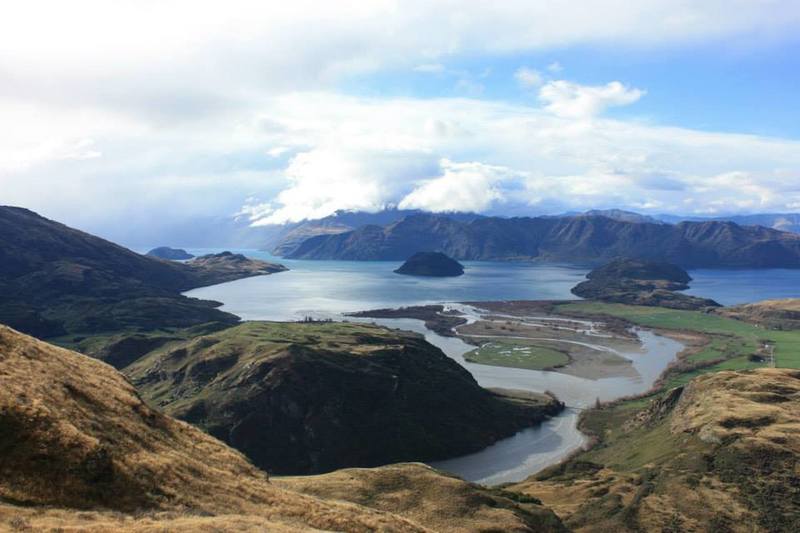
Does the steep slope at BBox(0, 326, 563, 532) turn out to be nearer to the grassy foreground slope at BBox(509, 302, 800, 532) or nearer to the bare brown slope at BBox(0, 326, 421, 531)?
the bare brown slope at BBox(0, 326, 421, 531)

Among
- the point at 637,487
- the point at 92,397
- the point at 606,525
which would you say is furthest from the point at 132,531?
the point at 637,487

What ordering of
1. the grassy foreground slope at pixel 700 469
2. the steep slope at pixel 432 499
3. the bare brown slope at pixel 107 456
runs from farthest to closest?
the grassy foreground slope at pixel 700 469, the steep slope at pixel 432 499, the bare brown slope at pixel 107 456

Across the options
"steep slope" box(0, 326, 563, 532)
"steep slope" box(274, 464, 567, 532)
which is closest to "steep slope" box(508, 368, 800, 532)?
"steep slope" box(274, 464, 567, 532)

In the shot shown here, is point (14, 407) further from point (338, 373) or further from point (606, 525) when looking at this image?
point (338, 373)

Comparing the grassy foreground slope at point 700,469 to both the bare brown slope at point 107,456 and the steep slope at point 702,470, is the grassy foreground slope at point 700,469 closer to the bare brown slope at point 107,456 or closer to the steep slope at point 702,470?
the steep slope at point 702,470

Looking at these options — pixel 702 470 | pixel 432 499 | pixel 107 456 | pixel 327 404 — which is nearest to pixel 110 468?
pixel 107 456

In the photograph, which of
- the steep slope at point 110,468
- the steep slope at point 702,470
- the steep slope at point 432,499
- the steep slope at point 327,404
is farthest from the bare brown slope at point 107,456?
the steep slope at point 327,404
